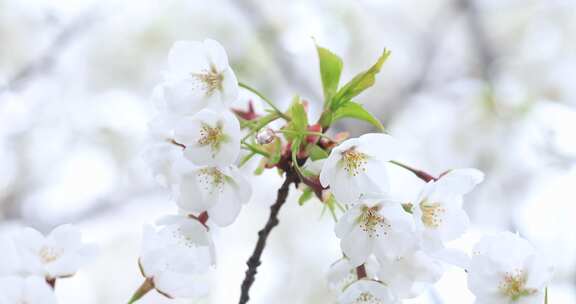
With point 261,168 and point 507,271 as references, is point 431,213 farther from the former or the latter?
point 261,168

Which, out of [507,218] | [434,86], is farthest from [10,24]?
[507,218]

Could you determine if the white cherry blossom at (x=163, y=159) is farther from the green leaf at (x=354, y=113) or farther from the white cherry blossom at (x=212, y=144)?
the green leaf at (x=354, y=113)

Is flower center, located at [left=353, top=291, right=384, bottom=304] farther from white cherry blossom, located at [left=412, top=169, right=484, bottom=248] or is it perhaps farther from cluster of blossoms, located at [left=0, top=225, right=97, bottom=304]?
cluster of blossoms, located at [left=0, top=225, right=97, bottom=304]

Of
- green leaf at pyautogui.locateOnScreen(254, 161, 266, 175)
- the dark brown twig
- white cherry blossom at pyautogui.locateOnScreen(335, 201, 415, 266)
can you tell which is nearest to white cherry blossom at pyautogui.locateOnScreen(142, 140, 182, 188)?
green leaf at pyautogui.locateOnScreen(254, 161, 266, 175)

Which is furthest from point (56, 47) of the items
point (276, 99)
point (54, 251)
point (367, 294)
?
point (367, 294)

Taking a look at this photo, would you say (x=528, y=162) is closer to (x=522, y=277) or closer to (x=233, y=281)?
(x=233, y=281)
